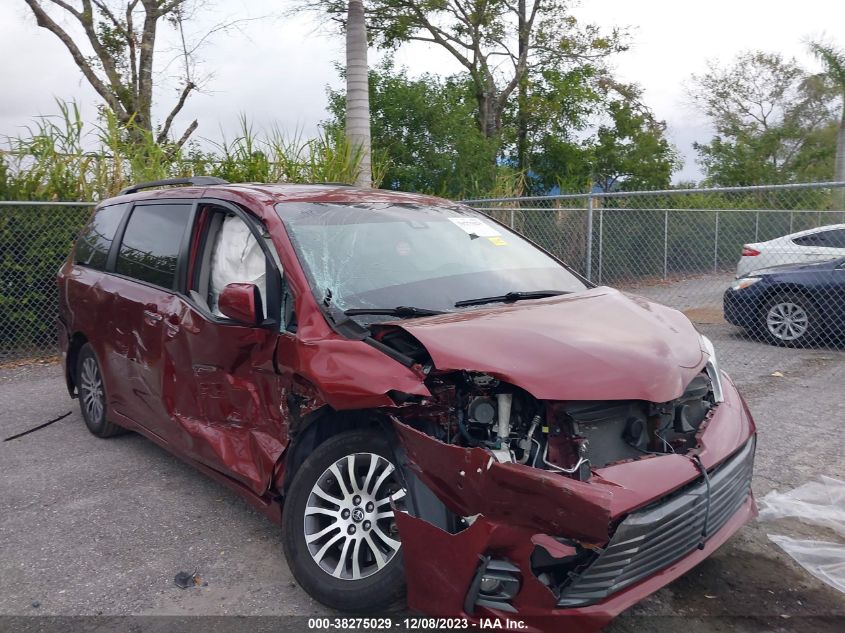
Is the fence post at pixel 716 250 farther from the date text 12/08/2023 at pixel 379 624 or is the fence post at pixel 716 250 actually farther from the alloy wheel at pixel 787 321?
the date text 12/08/2023 at pixel 379 624

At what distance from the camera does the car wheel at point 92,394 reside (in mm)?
5262

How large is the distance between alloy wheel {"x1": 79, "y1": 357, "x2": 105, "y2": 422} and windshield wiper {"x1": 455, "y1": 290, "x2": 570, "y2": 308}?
2984 mm

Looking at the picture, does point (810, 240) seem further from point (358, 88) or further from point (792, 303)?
point (358, 88)

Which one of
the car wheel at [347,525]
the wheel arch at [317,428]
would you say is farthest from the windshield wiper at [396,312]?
the car wheel at [347,525]

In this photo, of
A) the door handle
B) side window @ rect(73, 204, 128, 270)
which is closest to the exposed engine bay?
the door handle

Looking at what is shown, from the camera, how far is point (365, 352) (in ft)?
9.61

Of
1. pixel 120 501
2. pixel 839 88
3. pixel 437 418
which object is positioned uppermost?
pixel 839 88

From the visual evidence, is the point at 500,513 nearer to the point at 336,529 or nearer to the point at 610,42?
the point at 336,529

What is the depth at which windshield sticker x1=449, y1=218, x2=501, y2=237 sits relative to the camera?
4219 mm

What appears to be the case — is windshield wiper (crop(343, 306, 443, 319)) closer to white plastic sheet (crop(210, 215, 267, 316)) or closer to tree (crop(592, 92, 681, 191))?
white plastic sheet (crop(210, 215, 267, 316))

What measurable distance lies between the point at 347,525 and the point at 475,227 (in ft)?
6.57

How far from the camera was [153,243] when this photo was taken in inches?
180

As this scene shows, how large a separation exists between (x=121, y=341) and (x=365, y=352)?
95.6 inches

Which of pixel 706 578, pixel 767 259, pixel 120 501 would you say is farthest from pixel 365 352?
pixel 767 259
